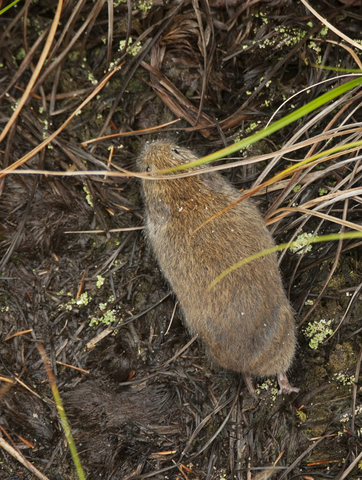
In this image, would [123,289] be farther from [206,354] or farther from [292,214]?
[292,214]

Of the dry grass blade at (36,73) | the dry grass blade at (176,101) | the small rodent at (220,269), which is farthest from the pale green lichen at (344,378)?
the dry grass blade at (36,73)

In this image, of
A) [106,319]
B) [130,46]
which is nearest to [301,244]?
[106,319]

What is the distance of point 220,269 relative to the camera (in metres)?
3.75

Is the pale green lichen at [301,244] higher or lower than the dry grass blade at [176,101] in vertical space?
lower

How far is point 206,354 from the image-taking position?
4438 millimetres

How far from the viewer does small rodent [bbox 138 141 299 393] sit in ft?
12.2

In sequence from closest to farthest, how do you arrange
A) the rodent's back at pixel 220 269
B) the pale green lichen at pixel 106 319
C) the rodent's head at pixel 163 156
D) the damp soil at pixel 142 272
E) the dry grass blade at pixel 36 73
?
the rodent's back at pixel 220 269, the dry grass blade at pixel 36 73, the rodent's head at pixel 163 156, the damp soil at pixel 142 272, the pale green lichen at pixel 106 319

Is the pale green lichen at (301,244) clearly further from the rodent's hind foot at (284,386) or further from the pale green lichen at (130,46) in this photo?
the pale green lichen at (130,46)

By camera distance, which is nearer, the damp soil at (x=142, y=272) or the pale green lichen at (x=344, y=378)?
the damp soil at (x=142, y=272)

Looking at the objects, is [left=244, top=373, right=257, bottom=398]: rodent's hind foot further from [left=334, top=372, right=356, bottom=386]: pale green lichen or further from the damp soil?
[left=334, top=372, right=356, bottom=386]: pale green lichen

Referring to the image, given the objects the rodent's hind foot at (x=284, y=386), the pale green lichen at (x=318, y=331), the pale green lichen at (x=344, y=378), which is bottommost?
the pale green lichen at (x=344, y=378)

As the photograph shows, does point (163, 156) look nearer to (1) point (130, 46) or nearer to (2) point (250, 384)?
(1) point (130, 46)

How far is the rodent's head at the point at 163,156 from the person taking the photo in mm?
4184

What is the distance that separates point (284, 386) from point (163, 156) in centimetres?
289
